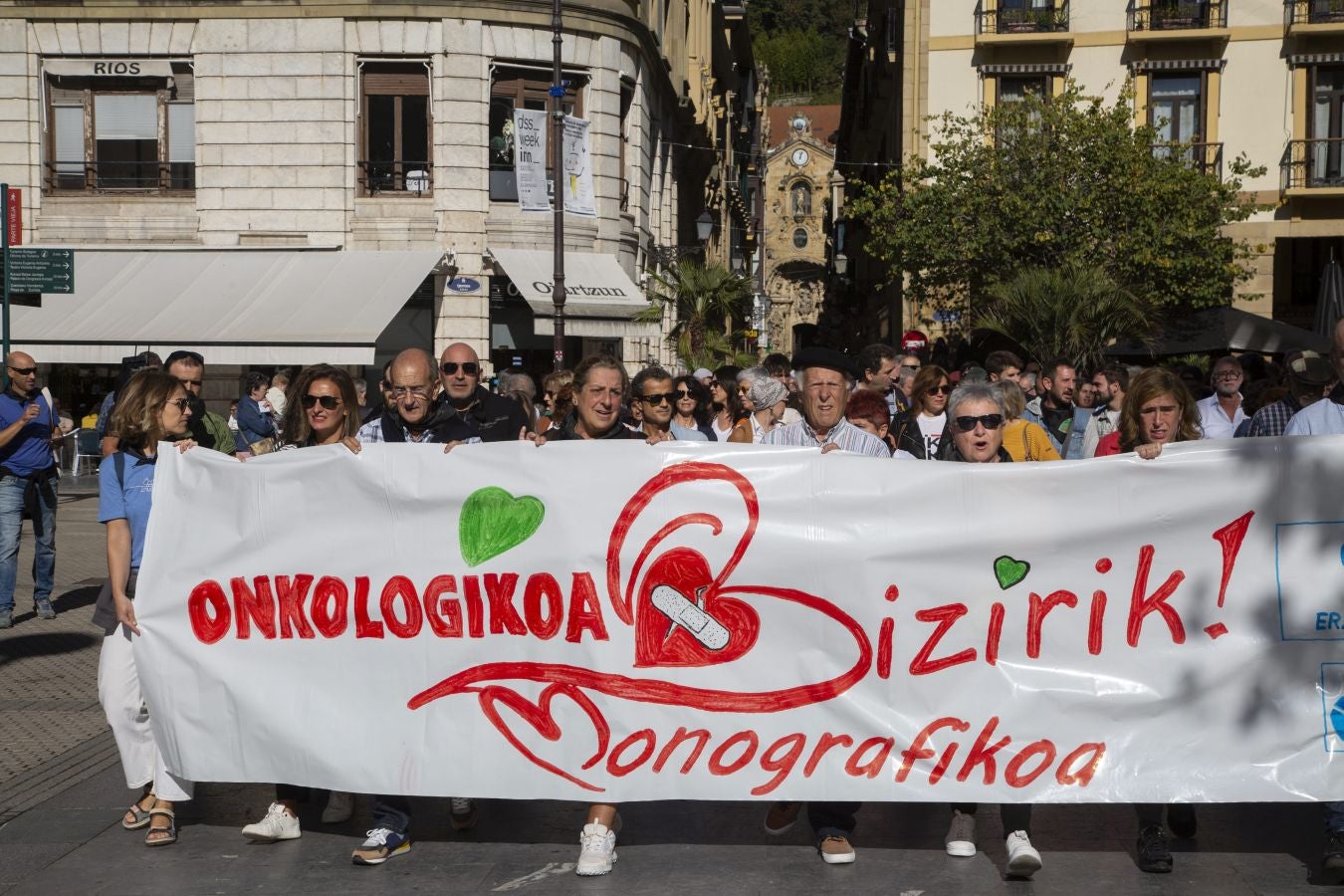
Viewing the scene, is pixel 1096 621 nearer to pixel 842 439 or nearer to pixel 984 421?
pixel 984 421

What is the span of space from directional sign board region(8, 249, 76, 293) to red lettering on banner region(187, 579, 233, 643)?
12540 mm

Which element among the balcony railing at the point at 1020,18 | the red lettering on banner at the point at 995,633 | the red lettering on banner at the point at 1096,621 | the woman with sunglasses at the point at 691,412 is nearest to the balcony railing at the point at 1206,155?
the balcony railing at the point at 1020,18

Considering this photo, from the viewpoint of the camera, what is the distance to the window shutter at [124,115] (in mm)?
25438

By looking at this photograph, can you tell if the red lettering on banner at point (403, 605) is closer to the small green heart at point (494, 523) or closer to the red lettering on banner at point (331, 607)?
the red lettering on banner at point (331, 607)

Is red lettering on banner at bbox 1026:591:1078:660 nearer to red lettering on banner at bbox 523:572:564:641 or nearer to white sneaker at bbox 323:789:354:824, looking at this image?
red lettering on banner at bbox 523:572:564:641

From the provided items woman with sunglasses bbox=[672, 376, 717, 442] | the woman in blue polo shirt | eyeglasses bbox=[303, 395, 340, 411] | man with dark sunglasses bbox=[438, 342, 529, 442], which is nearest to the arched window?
woman with sunglasses bbox=[672, 376, 717, 442]

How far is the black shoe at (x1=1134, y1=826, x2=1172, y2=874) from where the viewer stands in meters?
5.62

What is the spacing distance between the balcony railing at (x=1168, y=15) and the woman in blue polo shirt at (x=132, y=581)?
2900 cm

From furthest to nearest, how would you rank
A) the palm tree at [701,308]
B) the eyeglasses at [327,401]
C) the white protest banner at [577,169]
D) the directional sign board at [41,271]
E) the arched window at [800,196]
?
the arched window at [800,196] < the palm tree at [701,308] < the white protest banner at [577,169] < the directional sign board at [41,271] < the eyeglasses at [327,401]

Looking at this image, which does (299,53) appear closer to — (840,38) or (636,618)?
(636,618)

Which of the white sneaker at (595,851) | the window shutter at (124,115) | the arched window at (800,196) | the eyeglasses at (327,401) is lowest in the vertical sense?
the white sneaker at (595,851)

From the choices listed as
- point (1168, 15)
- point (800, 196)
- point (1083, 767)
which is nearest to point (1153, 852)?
point (1083, 767)

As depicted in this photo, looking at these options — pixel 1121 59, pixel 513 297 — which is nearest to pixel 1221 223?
pixel 1121 59

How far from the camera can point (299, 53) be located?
24719mm
